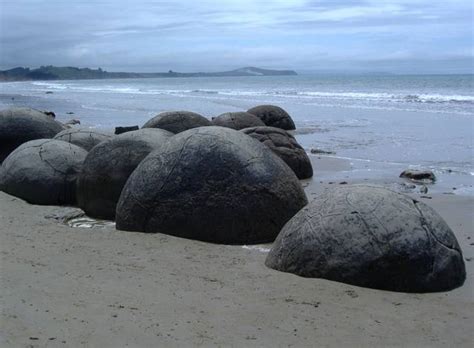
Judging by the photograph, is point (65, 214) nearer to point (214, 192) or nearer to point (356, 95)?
point (214, 192)

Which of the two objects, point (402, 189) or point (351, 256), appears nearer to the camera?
point (351, 256)

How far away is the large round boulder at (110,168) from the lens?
7.66 metres

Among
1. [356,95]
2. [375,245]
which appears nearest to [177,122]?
[375,245]

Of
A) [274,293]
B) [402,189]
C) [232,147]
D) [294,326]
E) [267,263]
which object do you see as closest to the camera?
[294,326]

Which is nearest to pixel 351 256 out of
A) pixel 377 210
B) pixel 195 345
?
pixel 377 210

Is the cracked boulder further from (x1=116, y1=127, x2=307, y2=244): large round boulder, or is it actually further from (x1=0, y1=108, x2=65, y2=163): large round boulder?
(x1=0, y1=108, x2=65, y2=163): large round boulder

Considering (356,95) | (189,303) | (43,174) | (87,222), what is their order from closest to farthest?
1. (189,303)
2. (87,222)
3. (43,174)
4. (356,95)

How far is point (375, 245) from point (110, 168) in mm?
3772

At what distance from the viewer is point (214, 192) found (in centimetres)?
624

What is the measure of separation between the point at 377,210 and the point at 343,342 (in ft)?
4.93

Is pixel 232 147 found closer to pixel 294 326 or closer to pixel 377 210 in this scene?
pixel 377 210

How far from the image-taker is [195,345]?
12.5 ft

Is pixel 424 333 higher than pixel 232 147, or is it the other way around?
pixel 232 147

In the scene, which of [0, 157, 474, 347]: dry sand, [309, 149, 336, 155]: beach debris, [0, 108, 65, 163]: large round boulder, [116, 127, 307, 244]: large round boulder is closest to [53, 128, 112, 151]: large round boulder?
[0, 108, 65, 163]: large round boulder
